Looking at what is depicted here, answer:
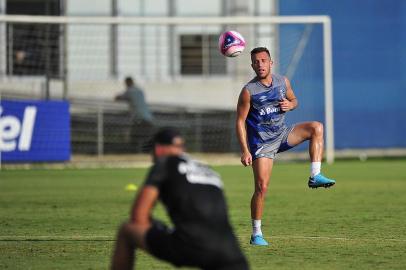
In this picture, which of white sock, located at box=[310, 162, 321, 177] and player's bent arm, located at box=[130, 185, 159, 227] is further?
white sock, located at box=[310, 162, 321, 177]

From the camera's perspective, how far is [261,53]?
11.8m

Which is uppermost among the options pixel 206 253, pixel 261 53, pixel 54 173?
pixel 261 53

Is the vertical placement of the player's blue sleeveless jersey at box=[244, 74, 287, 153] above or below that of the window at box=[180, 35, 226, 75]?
below

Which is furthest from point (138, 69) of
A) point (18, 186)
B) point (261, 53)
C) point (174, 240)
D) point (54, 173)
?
point (174, 240)

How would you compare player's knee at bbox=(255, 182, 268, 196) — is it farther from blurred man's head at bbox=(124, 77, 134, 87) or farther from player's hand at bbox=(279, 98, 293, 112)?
blurred man's head at bbox=(124, 77, 134, 87)

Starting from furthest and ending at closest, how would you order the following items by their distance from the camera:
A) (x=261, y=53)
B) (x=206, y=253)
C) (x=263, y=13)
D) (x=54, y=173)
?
(x=263, y=13) → (x=54, y=173) → (x=261, y=53) → (x=206, y=253)

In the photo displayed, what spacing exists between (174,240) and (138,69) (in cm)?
2268

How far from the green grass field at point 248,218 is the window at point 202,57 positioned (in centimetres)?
431

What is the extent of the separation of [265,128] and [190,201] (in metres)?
5.11

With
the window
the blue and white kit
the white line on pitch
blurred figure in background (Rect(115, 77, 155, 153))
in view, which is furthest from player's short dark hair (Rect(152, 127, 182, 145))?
the window

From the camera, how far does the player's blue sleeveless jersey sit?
39.3 feet

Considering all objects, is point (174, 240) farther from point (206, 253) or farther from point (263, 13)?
point (263, 13)

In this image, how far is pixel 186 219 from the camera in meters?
7.05

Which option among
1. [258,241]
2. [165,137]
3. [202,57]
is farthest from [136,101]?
[165,137]
